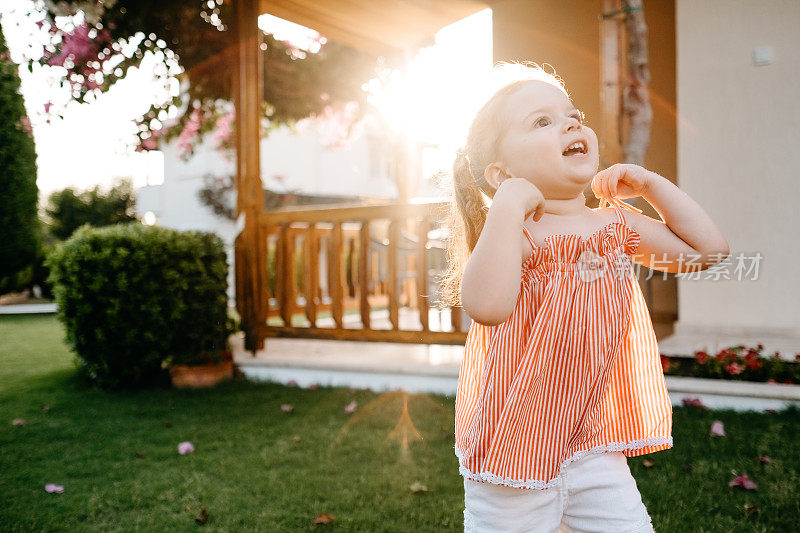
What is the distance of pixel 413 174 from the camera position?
6391mm

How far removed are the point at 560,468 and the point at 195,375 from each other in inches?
149

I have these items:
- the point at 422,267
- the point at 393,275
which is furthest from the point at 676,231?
the point at 393,275

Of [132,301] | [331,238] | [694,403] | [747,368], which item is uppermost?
[331,238]

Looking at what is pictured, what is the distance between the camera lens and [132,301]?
4422mm

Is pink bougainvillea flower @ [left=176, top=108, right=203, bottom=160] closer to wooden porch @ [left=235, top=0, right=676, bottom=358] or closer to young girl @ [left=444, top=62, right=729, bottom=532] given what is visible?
wooden porch @ [left=235, top=0, right=676, bottom=358]

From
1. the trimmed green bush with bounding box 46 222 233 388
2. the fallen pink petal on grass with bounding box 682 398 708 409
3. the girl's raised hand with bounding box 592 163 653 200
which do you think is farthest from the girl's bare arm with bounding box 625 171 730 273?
the trimmed green bush with bounding box 46 222 233 388

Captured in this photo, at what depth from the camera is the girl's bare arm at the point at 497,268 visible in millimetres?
1161

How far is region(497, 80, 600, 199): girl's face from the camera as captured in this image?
1.26 metres

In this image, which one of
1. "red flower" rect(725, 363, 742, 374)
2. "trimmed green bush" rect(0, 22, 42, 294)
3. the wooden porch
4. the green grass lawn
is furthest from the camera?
"trimmed green bush" rect(0, 22, 42, 294)

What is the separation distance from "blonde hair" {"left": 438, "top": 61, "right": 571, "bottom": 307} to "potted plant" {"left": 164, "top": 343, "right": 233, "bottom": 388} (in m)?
3.45

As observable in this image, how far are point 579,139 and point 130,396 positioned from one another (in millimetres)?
4028

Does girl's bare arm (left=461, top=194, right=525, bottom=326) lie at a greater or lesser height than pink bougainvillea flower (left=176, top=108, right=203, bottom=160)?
lesser

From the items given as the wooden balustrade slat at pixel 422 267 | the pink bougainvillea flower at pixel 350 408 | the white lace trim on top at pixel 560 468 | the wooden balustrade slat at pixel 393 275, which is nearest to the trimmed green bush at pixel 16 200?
the wooden balustrade slat at pixel 393 275

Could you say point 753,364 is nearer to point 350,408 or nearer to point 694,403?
point 694,403
